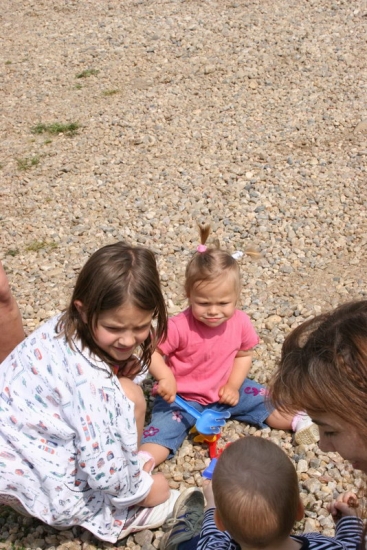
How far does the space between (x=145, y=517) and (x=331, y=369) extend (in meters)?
1.38

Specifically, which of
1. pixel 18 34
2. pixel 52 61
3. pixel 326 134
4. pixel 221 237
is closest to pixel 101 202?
pixel 221 237

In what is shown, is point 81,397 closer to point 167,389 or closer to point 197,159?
point 167,389

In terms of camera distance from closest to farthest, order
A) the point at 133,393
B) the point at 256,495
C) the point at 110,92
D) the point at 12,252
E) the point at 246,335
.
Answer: the point at 256,495 < the point at 133,393 < the point at 246,335 < the point at 12,252 < the point at 110,92

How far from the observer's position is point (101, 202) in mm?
Answer: 5145

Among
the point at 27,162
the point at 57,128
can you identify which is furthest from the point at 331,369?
the point at 57,128

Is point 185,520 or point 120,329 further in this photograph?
point 185,520

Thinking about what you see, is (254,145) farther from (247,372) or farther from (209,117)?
(247,372)

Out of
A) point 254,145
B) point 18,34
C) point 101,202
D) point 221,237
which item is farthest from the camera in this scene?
point 18,34

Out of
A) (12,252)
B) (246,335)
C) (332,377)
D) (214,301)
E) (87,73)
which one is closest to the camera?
(332,377)

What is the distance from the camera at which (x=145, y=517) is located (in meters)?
2.74

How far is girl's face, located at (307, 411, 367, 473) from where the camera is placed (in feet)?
5.82

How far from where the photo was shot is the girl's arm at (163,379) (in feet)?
9.97

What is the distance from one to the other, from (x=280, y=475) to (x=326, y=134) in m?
4.26

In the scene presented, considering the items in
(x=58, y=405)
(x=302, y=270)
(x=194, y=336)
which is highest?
(x=58, y=405)
